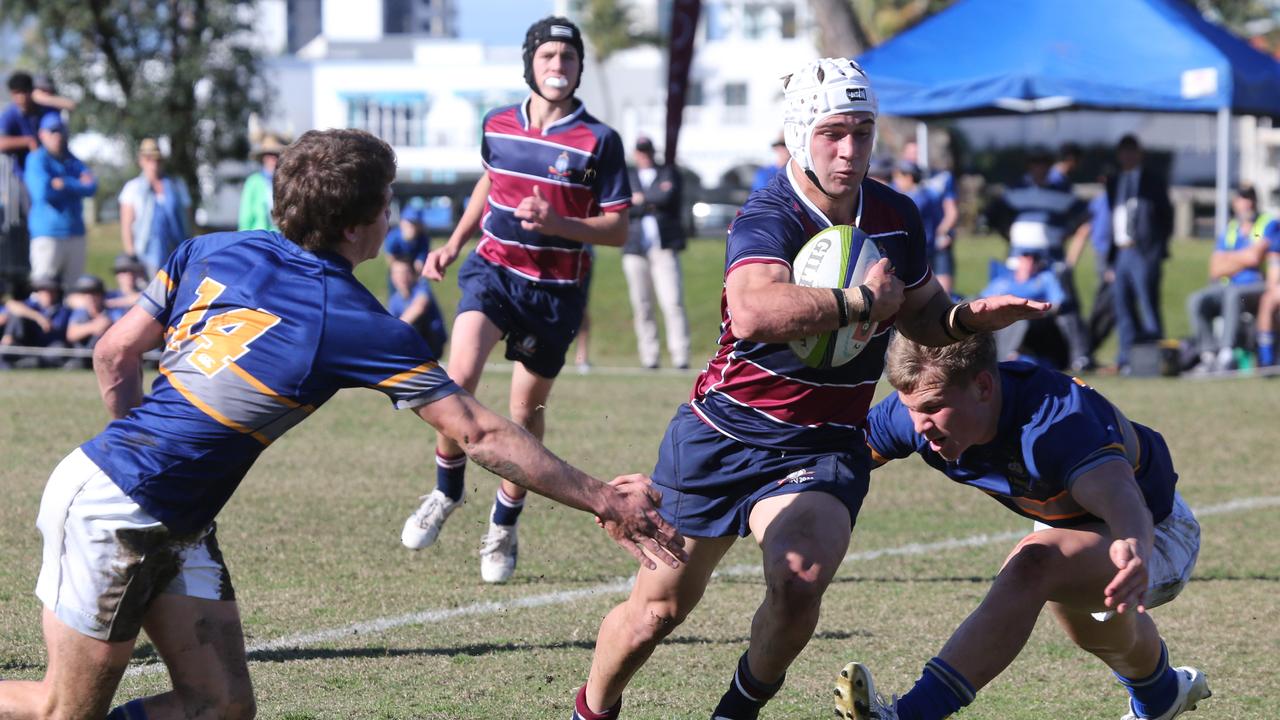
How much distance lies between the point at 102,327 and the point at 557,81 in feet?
29.2

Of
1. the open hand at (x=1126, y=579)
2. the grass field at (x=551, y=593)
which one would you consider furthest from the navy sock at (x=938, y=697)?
the grass field at (x=551, y=593)

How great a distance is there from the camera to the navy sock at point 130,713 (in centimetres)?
381

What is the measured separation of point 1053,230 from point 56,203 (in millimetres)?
9644

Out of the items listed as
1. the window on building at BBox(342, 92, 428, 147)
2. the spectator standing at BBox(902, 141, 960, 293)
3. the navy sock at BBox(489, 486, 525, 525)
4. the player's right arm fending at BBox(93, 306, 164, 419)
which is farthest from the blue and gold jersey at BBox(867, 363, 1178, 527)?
the window on building at BBox(342, 92, 428, 147)

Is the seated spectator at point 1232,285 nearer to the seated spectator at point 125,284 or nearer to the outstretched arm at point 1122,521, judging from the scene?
the seated spectator at point 125,284

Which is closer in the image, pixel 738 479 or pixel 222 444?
pixel 222 444

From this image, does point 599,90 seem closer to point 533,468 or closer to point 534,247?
point 534,247

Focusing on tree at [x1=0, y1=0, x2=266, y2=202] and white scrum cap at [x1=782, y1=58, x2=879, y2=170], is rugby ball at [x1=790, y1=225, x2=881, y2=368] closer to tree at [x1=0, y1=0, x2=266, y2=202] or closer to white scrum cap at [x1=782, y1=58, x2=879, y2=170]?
white scrum cap at [x1=782, y1=58, x2=879, y2=170]

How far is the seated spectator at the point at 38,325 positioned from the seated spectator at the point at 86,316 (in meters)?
0.11

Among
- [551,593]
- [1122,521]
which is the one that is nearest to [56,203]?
[551,593]

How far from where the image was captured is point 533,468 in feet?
12.1

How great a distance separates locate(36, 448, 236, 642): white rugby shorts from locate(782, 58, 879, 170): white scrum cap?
81.4 inches

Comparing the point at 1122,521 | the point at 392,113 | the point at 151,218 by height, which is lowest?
the point at 392,113

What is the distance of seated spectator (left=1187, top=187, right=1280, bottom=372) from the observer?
16.5m
